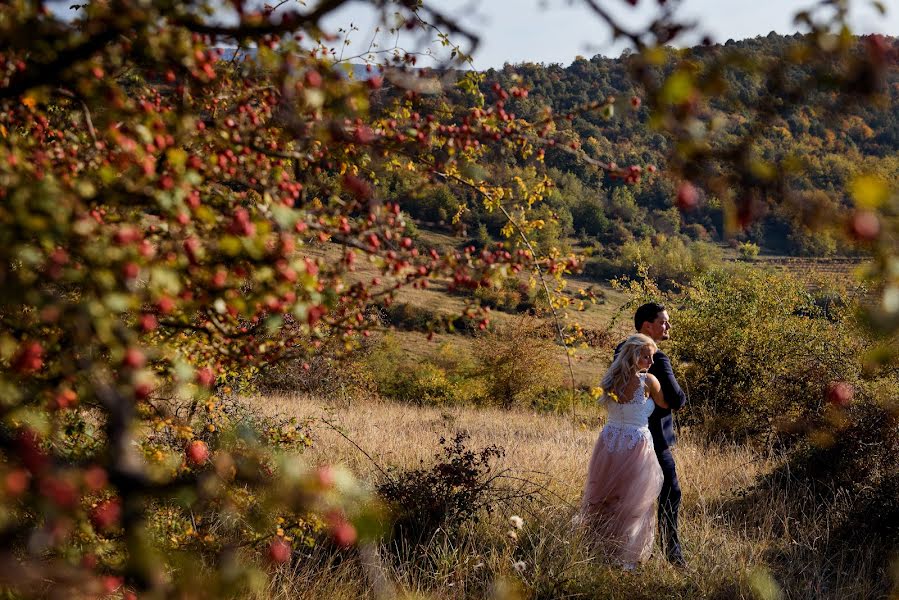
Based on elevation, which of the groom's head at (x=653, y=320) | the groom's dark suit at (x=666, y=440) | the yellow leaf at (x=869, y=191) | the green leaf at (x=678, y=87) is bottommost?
the groom's dark suit at (x=666, y=440)

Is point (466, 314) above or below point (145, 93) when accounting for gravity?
below

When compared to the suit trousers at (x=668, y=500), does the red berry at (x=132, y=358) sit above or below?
above

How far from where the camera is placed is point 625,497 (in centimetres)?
502

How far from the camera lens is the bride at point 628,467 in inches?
194

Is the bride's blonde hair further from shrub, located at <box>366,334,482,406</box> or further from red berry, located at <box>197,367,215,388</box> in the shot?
shrub, located at <box>366,334,482,406</box>


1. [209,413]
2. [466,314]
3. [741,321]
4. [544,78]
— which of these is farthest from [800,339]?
[544,78]

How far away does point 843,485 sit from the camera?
6.14 metres

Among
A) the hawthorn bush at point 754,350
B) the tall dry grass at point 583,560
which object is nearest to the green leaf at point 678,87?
the tall dry grass at point 583,560

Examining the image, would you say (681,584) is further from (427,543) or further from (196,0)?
(196,0)

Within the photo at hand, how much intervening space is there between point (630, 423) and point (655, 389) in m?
0.33

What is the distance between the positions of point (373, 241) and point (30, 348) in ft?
3.36

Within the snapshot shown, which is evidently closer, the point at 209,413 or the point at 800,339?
the point at 209,413

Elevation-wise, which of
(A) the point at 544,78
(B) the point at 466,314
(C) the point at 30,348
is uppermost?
(A) the point at 544,78

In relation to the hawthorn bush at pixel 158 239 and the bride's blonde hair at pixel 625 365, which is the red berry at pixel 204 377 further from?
the bride's blonde hair at pixel 625 365
